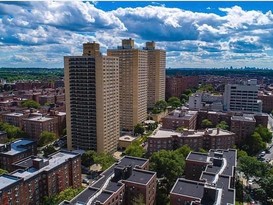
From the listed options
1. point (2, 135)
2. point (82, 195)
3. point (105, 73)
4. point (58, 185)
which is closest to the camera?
point (82, 195)

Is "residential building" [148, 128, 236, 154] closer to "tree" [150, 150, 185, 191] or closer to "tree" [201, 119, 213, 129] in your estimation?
"tree" [150, 150, 185, 191]

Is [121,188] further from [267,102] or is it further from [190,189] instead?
[267,102]

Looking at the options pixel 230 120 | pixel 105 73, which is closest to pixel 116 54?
pixel 105 73

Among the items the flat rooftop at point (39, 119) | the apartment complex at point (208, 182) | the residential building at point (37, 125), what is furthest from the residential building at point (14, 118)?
the apartment complex at point (208, 182)

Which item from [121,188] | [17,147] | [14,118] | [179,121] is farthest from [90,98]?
[14,118]

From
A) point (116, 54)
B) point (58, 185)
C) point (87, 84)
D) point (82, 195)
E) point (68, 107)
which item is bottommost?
point (58, 185)

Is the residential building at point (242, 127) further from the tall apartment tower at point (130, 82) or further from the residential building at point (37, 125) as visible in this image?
the residential building at point (37, 125)

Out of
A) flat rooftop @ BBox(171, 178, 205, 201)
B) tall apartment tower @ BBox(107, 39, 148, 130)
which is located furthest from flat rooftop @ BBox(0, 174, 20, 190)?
Result: tall apartment tower @ BBox(107, 39, 148, 130)

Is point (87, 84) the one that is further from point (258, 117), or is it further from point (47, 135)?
point (258, 117)
